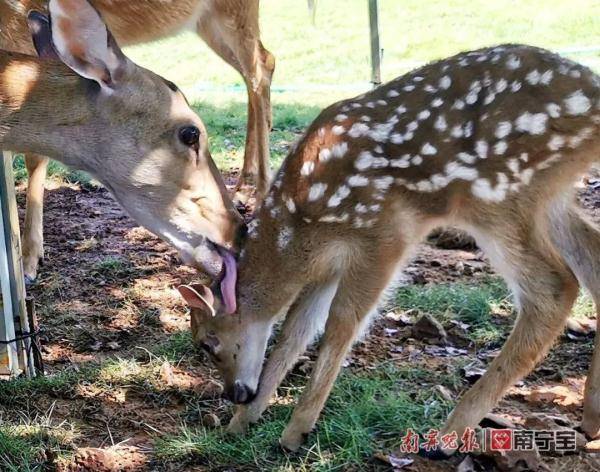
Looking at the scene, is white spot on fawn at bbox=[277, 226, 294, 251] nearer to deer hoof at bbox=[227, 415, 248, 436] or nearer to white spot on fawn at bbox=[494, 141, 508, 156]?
deer hoof at bbox=[227, 415, 248, 436]

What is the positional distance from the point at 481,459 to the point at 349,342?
2.13ft

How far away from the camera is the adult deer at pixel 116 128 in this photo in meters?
3.49

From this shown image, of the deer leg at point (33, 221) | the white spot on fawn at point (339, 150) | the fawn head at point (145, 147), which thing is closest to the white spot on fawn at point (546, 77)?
the white spot on fawn at point (339, 150)

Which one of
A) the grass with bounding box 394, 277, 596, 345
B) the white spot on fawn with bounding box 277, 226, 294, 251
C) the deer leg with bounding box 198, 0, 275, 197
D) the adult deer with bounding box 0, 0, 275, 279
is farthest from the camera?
the deer leg with bounding box 198, 0, 275, 197

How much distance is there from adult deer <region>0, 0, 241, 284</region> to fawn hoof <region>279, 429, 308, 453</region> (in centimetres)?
74

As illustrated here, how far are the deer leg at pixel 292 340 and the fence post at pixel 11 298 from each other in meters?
1.03

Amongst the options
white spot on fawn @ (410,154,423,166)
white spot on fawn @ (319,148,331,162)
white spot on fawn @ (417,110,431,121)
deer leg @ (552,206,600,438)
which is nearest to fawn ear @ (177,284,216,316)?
white spot on fawn @ (319,148,331,162)

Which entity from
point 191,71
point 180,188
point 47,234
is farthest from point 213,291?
point 191,71

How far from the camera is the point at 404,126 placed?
137 inches

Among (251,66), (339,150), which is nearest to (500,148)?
(339,150)

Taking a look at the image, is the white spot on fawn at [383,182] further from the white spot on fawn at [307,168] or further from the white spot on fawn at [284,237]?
the white spot on fawn at [284,237]

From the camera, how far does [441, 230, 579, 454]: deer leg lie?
11.0ft

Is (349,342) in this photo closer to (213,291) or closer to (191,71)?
(213,291)

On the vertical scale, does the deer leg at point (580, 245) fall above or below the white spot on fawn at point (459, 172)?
below
